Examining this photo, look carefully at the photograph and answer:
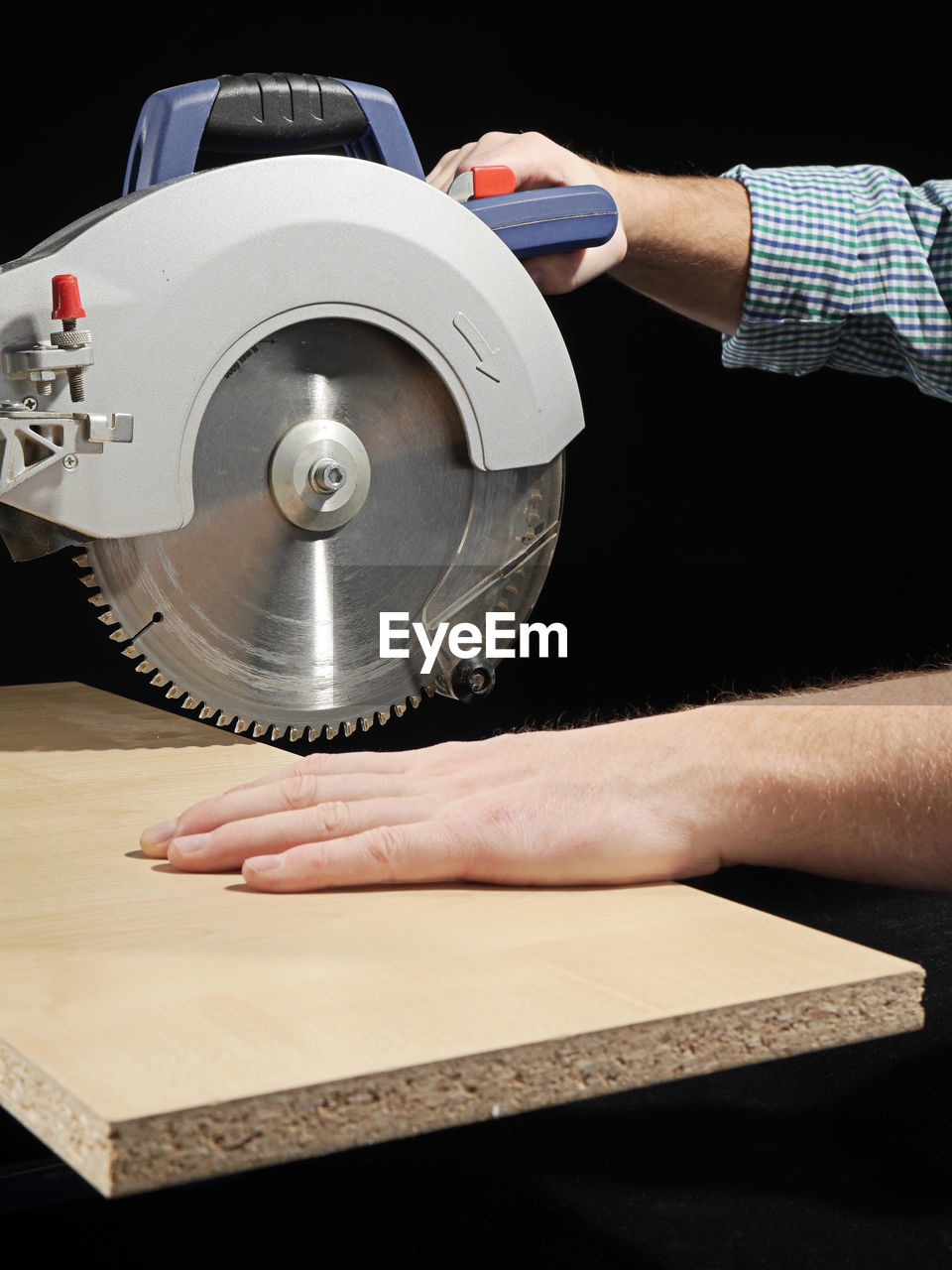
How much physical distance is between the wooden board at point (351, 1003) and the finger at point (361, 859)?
1 centimetres

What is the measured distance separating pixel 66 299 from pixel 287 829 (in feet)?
1.55

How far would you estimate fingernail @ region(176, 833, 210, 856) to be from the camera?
135 cm

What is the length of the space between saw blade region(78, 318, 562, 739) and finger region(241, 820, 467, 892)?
27 centimetres

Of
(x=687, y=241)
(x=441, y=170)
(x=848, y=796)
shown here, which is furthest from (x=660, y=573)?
(x=848, y=796)

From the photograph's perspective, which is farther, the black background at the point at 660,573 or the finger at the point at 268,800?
the black background at the point at 660,573

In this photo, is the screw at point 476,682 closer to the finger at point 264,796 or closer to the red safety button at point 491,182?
the finger at point 264,796

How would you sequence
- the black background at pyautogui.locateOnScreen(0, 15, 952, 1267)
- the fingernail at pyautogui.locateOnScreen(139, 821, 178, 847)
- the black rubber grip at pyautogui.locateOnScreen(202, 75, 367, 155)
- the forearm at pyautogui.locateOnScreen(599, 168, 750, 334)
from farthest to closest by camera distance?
1. the forearm at pyautogui.locateOnScreen(599, 168, 750, 334)
2. the black background at pyautogui.locateOnScreen(0, 15, 952, 1267)
3. the black rubber grip at pyautogui.locateOnScreen(202, 75, 367, 155)
4. the fingernail at pyautogui.locateOnScreen(139, 821, 178, 847)

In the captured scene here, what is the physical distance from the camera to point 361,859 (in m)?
1.29

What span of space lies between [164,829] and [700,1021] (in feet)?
1.85

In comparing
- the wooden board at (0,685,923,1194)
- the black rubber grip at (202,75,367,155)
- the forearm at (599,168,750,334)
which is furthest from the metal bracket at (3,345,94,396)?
the forearm at (599,168,750,334)

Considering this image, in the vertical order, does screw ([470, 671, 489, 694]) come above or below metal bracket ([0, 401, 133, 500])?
Answer: below

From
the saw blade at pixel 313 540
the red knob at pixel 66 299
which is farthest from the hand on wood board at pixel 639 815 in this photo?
the red knob at pixel 66 299

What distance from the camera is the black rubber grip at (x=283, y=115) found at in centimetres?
152

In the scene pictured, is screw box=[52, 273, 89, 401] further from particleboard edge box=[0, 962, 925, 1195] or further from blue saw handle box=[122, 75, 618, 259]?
particleboard edge box=[0, 962, 925, 1195]
